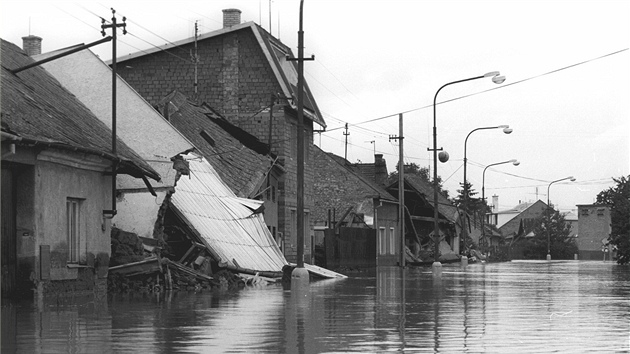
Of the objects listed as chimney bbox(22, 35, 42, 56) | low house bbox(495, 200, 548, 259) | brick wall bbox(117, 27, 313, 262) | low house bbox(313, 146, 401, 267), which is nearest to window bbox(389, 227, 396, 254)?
low house bbox(313, 146, 401, 267)

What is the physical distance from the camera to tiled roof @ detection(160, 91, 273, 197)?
35.7 meters

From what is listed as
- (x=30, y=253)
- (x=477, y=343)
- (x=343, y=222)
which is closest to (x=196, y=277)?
(x=30, y=253)

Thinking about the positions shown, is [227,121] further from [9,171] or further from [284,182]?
[9,171]

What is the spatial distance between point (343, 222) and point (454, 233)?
30.2 metres

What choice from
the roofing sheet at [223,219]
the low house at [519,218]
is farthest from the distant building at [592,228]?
the roofing sheet at [223,219]

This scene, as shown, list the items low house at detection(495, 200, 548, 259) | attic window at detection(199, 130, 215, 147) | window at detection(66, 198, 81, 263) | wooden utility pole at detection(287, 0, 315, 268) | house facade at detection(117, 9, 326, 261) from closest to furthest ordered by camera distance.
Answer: window at detection(66, 198, 81, 263), wooden utility pole at detection(287, 0, 315, 268), attic window at detection(199, 130, 215, 147), house facade at detection(117, 9, 326, 261), low house at detection(495, 200, 548, 259)

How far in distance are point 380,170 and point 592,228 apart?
191ft

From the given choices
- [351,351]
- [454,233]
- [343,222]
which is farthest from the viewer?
[454,233]

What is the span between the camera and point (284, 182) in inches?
1695

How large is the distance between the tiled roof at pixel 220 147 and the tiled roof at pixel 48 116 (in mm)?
9004

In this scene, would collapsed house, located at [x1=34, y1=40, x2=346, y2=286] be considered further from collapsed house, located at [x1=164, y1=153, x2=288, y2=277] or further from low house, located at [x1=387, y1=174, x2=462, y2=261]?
low house, located at [x1=387, y1=174, x2=462, y2=261]

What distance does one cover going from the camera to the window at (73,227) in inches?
856

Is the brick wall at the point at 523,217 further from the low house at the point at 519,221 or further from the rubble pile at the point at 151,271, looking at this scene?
the rubble pile at the point at 151,271

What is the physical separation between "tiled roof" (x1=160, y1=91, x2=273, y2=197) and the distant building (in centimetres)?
8913
